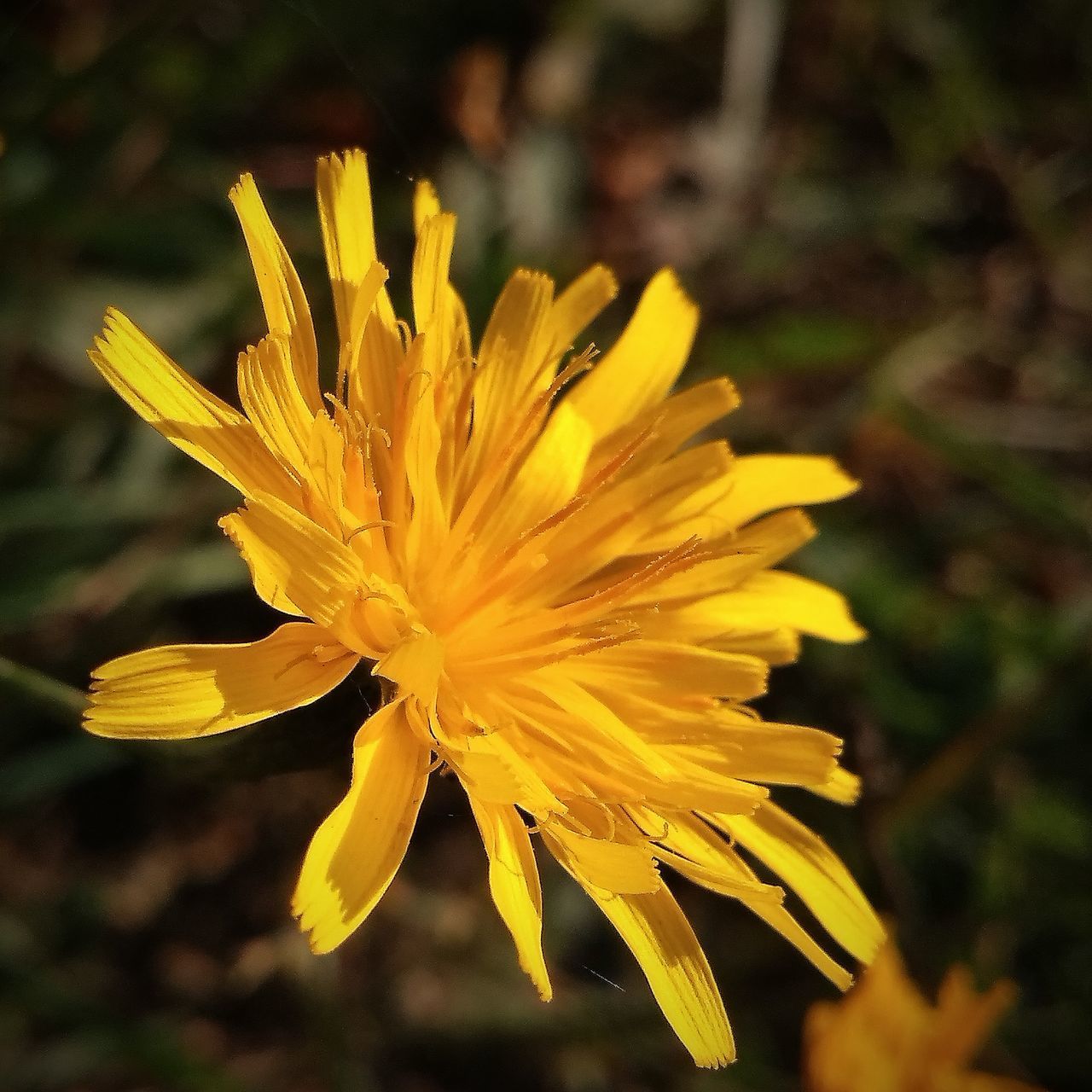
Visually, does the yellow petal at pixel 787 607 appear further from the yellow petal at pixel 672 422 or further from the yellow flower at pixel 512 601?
the yellow petal at pixel 672 422

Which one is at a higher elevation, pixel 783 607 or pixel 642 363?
pixel 642 363

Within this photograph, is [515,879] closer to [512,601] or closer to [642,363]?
[512,601]

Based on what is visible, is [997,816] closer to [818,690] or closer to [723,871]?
[818,690]

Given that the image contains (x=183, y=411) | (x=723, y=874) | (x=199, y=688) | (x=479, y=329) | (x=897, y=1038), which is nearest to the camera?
(x=199, y=688)

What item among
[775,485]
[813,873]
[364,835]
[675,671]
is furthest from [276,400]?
[813,873]

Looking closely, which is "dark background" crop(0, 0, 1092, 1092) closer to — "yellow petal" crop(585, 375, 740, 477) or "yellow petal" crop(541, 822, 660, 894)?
"yellow petal" crop(585, 375, 740, 477)

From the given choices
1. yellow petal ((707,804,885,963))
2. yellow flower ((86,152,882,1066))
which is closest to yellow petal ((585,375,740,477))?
yellow flower ((86,152,882,1066))

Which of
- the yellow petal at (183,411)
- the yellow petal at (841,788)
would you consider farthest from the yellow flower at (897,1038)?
the yellow petal at (183,411)
